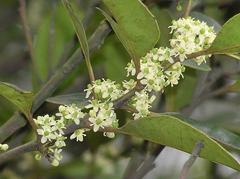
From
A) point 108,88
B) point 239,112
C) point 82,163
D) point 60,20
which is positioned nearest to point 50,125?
point 108,88

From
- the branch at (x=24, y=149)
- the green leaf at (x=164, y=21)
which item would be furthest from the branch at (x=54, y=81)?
the branch at (x=24, y=149)

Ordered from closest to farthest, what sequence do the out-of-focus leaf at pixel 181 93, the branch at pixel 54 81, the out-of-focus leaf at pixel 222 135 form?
the out-of-focus leaf at pixel 222 135 < the branch at pixel 54 81 < the out-of-focus leaf at pixel 181 93

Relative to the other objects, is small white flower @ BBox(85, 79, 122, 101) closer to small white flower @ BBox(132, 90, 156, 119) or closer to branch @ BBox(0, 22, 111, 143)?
small white flower @ BBox(132, 90, 156, 119)

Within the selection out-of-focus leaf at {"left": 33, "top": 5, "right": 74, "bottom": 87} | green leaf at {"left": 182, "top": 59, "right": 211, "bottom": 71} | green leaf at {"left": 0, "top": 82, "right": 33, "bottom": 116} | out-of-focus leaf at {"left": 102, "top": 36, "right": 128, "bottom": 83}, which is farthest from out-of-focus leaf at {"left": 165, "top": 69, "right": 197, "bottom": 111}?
green leaf at {"left": 0, "top": 82, "right": 33, "bottom": 116}

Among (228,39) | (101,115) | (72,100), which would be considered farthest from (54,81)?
(228,39)

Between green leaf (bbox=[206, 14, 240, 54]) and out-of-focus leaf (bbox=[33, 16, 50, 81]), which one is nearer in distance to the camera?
green leaf (bbox=[206, 14, 240, 54])

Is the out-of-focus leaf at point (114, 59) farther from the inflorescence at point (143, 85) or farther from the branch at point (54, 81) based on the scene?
the inflorescence at point (143, 85)
